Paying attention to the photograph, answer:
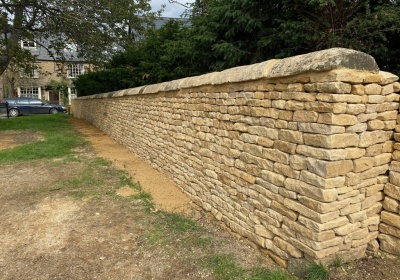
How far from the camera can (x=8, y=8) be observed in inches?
430

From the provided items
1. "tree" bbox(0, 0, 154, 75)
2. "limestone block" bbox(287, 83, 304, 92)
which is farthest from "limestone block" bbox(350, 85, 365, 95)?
"tree" bbox(0, 0, 154, 75)

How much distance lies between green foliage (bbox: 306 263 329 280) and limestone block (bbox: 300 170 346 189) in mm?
673

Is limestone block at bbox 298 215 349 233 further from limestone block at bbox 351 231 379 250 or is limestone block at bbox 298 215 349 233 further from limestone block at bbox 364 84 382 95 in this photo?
limestone block at bbox 364 84 382 95

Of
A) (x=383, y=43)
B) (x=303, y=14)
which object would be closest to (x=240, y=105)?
(x=303, y=14)

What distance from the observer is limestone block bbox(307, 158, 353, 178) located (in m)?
2.18

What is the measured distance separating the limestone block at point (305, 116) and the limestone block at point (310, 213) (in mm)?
715

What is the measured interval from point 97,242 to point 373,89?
10.1 feet

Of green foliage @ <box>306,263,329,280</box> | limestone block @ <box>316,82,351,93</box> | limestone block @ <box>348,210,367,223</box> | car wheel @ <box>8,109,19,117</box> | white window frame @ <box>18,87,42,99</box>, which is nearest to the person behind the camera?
limestone block @ <box>316,82,351,93</box>

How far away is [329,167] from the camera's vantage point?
2178 mm

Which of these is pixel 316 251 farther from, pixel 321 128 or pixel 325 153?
pixel 321 128

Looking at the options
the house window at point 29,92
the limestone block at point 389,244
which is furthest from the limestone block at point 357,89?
the house window at point 29,92

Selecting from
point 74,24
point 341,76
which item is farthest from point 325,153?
point 74,24

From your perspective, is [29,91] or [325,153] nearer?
[325,153]

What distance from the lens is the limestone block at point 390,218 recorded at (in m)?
2.47
